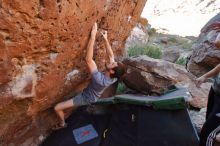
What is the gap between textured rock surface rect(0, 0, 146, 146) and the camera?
2671mm

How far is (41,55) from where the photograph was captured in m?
3.12

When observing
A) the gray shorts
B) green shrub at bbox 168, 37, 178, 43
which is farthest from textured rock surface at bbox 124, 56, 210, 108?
green shrub at bbox 168, 37, 178, 43

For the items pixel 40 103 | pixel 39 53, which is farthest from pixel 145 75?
pixel 39 53

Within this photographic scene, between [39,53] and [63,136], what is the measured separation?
1.61 meters

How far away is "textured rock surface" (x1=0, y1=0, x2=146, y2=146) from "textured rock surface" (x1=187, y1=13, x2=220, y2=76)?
3916 mm

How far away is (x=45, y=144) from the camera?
4207 mm

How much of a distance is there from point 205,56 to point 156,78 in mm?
2711

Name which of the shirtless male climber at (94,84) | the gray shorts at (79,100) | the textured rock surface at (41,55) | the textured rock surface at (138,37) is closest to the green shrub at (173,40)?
the textured rock surface at (138,37)

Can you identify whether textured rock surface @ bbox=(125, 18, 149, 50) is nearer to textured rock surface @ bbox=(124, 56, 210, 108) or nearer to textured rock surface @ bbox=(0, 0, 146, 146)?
textured rock surface @ bbox=(124, 56, 210, 108)

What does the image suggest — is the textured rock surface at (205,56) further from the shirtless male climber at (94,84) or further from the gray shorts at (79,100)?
the gray shorts at (79,100)

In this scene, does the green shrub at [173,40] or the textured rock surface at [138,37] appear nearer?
the textured rock surface at [138,37]

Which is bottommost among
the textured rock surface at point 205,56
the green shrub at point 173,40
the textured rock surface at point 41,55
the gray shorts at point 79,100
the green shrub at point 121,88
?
the green shrub at point 173,40

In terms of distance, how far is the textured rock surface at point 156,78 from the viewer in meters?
5.52

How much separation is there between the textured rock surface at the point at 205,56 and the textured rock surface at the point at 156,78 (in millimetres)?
1997
